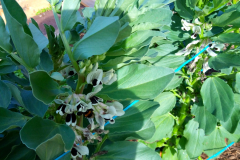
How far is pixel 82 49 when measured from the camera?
522 millimetres

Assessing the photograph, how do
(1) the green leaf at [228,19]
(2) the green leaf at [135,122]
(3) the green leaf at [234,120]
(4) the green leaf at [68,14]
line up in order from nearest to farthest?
(4) the green leaf at [68,14] → (2) the green leaf at [135,122] → (1) the green leaf at [228,19] → (3) the green leaf at [234,120]

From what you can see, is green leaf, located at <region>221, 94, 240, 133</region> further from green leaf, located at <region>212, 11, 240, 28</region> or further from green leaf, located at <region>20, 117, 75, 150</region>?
green leaf, located at <region>20, 117, 75, 150</region>

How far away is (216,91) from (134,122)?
2.60 feet

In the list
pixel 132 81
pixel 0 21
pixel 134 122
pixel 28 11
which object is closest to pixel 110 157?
pixel 134 122

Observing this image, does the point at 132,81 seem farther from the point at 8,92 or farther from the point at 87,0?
the point at 87,0

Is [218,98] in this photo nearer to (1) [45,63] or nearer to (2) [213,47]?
(2) [213,47]

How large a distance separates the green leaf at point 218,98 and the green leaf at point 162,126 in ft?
1.31

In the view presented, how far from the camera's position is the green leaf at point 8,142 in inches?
29.3

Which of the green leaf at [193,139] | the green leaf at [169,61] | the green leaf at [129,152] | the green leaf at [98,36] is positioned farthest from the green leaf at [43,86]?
the green leaf at [193,139]

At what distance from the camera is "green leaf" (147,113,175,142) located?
1.58m

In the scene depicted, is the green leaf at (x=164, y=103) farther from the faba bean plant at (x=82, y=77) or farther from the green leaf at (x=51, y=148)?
the green leaf at (x=51, y=148)

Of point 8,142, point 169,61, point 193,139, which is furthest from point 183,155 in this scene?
point 8,142

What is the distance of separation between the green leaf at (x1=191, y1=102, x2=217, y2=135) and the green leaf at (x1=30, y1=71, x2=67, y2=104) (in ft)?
3.93

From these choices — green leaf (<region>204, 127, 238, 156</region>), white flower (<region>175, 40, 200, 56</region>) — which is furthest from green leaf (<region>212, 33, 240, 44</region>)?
green leaf (<region>204, 127, 238, 156</region>)
